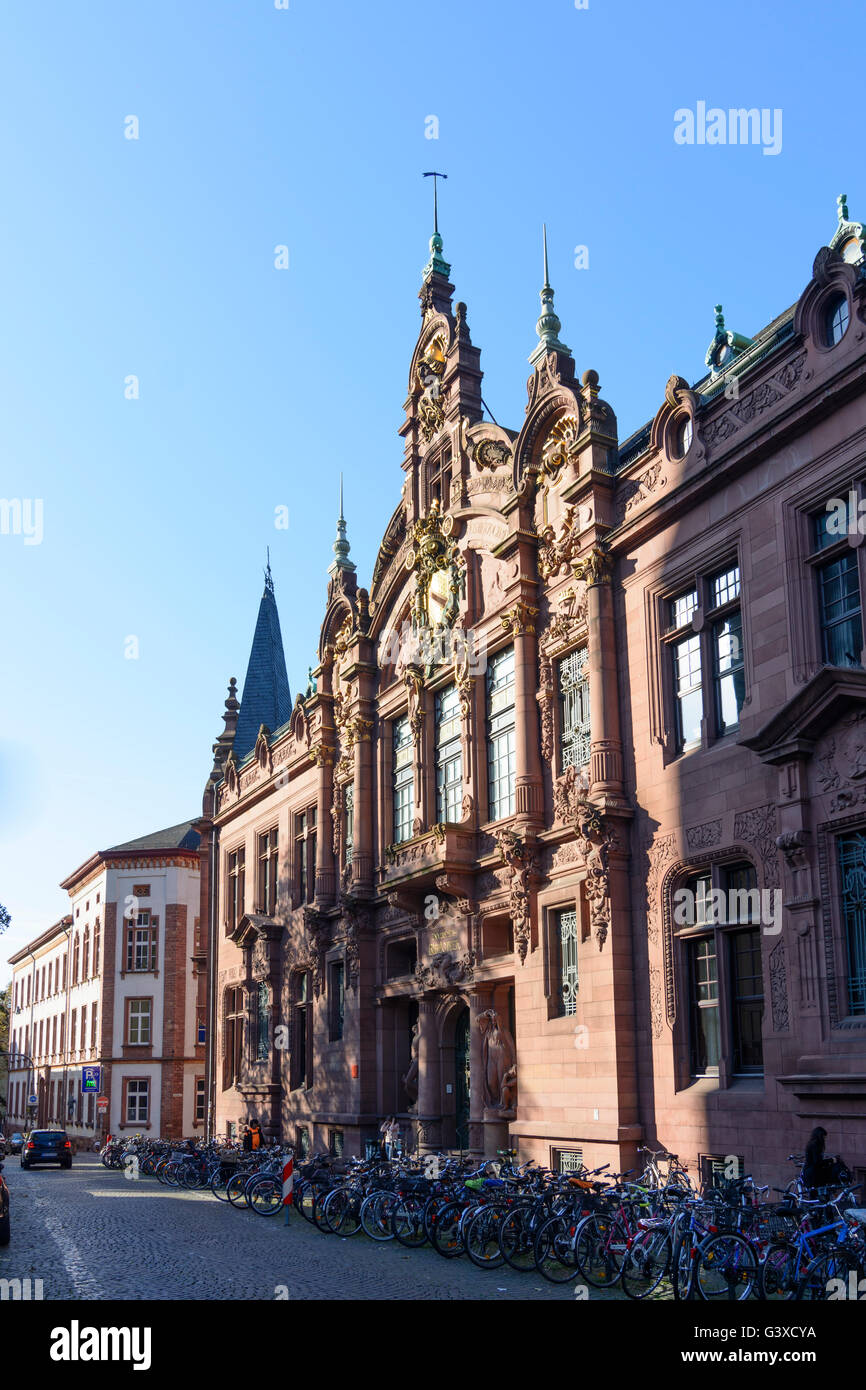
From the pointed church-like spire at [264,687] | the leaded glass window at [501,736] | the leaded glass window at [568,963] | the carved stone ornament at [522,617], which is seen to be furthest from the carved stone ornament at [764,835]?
the pointed church-like spire at [264,687]

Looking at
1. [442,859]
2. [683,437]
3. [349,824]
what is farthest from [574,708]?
[349,824]

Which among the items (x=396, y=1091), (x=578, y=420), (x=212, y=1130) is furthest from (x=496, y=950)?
(x=212, y=1130)

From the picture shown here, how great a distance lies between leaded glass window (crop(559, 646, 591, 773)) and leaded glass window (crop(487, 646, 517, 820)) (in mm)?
1785

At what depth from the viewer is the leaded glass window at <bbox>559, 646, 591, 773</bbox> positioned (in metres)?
22.7

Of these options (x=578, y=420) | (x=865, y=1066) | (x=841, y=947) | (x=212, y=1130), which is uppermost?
(x=578, y=420)

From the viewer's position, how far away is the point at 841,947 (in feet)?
53.3

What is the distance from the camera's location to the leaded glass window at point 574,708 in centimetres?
2272

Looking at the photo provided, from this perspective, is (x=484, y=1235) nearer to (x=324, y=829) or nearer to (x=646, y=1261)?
(x=646, y=1261)

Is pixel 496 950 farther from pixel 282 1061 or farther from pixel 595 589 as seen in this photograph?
pixel 282 1061

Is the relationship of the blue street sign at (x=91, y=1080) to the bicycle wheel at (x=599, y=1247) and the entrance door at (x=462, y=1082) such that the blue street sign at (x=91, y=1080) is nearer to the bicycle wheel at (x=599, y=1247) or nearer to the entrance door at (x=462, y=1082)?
the entrance door at (x=462, y=1082)

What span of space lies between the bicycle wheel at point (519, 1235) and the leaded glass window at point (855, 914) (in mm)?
4567

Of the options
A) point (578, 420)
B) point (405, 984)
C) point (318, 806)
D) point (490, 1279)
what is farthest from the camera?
point (318, 806)

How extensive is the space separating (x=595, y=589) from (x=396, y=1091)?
13755 millimetres

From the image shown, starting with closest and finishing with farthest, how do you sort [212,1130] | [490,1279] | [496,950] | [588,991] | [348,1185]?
[490,1279] < [348,1185] < [588,991] < [496,950] < [212,1130]
